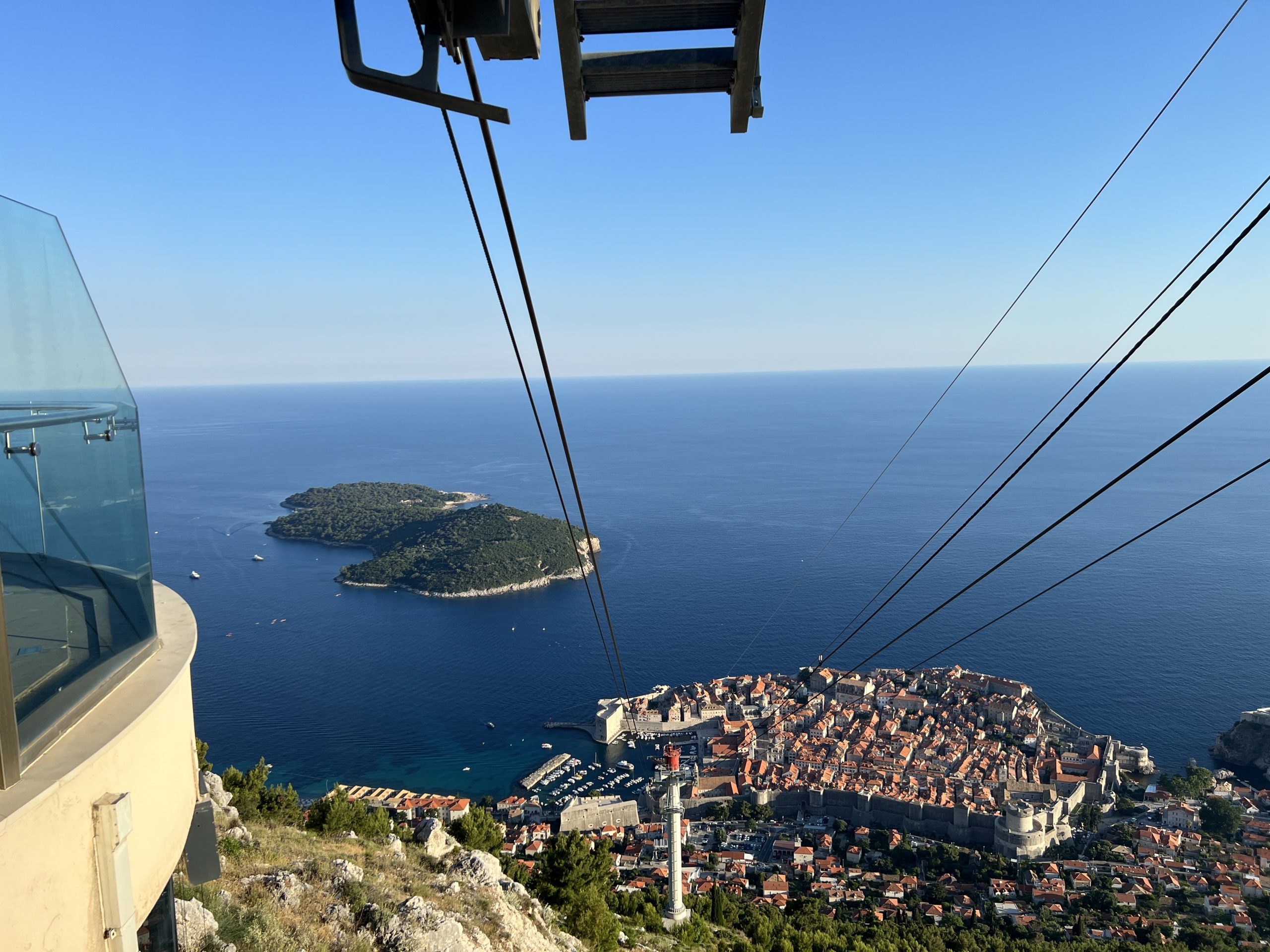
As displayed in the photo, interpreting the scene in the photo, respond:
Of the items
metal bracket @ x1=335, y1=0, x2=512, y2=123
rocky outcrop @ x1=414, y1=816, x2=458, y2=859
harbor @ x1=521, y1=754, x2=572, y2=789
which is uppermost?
metal bracket @ x1=335, y1=0, x2=512, y2=123

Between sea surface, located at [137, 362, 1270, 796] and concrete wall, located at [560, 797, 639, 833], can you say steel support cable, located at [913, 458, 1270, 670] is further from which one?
concrete wall, located at [560, 797, 639, 833]

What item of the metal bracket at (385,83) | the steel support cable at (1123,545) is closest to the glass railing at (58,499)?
the metal bracket at (385,83)

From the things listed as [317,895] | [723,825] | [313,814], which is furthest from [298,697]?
[317,895]

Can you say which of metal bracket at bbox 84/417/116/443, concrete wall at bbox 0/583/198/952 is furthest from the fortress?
metal bracket at bbox 84/417/116/443

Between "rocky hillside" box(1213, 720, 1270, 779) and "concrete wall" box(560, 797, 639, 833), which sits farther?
"rocky hillside" box(1213, 720, 1270, 779)

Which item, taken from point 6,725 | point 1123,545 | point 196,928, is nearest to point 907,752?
point 1123,545

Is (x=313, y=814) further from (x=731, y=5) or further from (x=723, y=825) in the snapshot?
(x=723, y=825)

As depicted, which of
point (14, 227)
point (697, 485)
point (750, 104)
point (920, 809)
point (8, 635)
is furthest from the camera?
point (697, 485)
